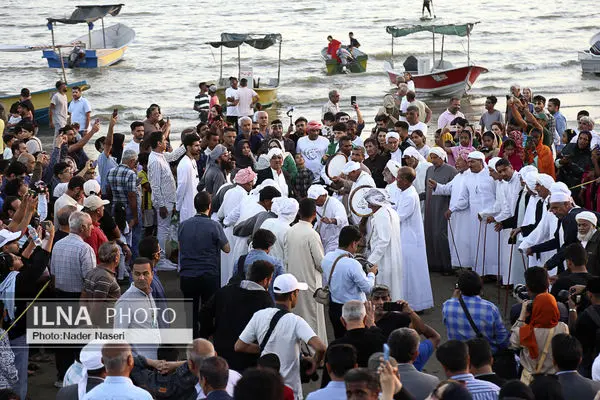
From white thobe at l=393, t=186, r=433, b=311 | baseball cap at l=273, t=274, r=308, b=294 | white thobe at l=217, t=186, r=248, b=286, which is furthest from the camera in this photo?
white thobe at l=393, t=186, r=433, b=311

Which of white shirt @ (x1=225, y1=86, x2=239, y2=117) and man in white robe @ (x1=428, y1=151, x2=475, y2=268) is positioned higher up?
man in white robe @ (x1=428, y1=151, x2=475, y2=268)

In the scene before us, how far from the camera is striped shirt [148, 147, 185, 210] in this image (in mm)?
12461

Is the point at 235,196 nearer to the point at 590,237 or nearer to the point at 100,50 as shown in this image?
the point at 590,237

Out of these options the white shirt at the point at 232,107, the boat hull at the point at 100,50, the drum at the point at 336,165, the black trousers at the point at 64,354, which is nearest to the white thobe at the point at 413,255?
the drum at the point at 336,165

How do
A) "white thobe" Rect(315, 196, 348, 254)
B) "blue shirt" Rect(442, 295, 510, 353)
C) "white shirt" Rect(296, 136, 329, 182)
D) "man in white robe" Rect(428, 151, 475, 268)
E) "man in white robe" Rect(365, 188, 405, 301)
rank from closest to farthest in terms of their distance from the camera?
"blue shirt" Rect(442, 295, 510, 353) < "man in white robe" Rect(365, 188, 405, 301) < "white thobe" Rect(315, 196, 348, 254) < "man in white robe" Rect(428, 151, 475, 268) < "white shirt" Rect(296, 136, 329, 182)

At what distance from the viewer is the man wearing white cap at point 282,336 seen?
738 cm

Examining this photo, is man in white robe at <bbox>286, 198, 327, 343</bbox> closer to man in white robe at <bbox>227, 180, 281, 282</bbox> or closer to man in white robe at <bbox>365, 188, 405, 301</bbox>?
man in white robe at <bbox>227, 180, 281, 282</bbox>

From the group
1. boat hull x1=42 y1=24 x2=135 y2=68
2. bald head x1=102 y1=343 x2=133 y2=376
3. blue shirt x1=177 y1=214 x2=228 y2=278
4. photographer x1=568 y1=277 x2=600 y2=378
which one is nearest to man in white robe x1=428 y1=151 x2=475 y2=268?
blue shirt x1=177 y1=214 x2=228 y2=278

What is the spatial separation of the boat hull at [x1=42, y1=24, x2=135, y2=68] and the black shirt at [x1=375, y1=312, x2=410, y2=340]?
32577mm

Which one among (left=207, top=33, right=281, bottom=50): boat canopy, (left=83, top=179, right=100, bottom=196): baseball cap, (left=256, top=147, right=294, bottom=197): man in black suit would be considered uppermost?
(left=83, top=179, right=100, bottom=196): baseball cap

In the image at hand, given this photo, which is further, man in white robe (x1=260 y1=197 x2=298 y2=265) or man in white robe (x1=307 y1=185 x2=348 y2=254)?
man in white robe (x1=307 y1=185 x2=348 y2=254)

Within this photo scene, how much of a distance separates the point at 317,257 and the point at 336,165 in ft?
11.7

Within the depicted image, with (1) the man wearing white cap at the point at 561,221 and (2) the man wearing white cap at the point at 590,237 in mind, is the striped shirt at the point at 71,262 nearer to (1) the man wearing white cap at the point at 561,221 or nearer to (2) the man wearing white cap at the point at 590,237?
(1) the man wearing white cap at the point at 561,221

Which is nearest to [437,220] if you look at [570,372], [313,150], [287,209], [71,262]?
[313,150]
